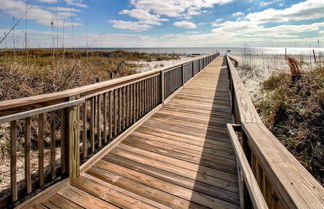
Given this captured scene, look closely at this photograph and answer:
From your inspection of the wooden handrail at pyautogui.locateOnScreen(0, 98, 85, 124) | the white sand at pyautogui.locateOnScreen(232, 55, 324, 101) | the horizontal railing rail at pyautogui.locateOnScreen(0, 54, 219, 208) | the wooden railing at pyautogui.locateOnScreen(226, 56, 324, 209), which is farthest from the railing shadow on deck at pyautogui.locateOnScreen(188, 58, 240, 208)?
the white sand at pyautogui.locateOnScreen(232, 55, 324, 101)

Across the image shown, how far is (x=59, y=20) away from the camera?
389 centimetres

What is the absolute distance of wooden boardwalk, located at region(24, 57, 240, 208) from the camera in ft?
5.88

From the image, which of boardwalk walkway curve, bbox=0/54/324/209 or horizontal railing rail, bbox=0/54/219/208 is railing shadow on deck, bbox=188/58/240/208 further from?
horizontal railing rail, bbox=0/54/219/208

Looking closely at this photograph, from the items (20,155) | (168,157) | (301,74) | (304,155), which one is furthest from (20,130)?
(301,74)

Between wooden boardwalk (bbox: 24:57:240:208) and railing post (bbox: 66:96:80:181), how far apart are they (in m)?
0.13

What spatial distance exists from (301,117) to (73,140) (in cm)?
436

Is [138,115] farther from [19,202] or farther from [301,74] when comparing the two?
[301,74]

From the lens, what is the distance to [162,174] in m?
2.21

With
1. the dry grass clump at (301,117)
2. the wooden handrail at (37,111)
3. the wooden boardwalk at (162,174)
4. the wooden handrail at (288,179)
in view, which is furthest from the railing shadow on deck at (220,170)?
the wooden handrail at (37,111)

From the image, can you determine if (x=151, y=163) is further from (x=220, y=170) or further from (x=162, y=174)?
(x=220, y=170)

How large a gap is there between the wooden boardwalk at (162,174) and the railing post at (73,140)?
0.13m

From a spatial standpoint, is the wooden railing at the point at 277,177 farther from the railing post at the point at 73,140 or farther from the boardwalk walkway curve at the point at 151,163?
the railing post at the point at 73,140

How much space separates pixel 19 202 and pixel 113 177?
0.85 m

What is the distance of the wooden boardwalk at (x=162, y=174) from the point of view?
5.88 ft
